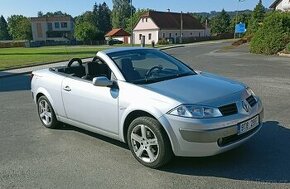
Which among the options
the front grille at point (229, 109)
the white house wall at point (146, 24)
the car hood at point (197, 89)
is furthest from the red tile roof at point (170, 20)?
the front grille at point (229, 109)

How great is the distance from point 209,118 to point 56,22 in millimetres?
107899

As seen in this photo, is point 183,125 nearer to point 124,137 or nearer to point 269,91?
point 124,137

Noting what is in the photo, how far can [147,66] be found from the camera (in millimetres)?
5250

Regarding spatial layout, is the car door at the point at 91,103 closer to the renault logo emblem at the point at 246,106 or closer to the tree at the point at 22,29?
the renault logo emblem at the point at 246,106

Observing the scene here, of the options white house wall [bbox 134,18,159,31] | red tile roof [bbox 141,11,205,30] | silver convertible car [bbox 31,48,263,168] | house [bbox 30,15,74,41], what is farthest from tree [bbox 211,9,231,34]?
silver convertible car [bbox 31,48,263,168]

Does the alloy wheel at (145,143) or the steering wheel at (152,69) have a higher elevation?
the steering wheel at (152,69)

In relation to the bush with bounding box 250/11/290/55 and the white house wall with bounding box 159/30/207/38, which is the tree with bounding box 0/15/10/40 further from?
the bush with bounding box 250/11/290/55

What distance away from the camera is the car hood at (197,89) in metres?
4.06

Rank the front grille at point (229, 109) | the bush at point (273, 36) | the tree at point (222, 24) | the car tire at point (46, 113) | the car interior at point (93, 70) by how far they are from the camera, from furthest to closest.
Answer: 1. the tree at point (222, 24)
2. the bush at point (273, 36)
3. the car tire at point (46, 113)
4. the car interior at point (93, 70)
5. the front grille at point (229, 109)

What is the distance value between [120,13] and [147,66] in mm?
117272

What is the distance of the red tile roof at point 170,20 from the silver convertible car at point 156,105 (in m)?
70.0

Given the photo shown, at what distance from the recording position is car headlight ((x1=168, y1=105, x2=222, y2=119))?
3889 mm

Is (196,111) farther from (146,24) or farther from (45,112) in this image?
(146,24)

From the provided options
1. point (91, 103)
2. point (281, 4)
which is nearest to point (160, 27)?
point (281, 4)
